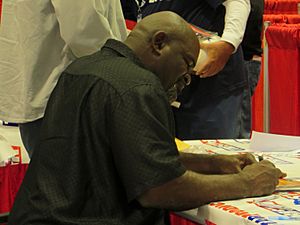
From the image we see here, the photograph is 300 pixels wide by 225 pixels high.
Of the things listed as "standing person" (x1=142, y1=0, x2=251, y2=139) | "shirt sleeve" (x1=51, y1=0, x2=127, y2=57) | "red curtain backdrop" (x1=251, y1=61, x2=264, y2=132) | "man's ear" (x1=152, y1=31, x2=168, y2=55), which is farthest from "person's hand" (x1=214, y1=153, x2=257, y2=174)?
"red curtain backdrop" (x1=251, y1=61, x2=264, y2=132)

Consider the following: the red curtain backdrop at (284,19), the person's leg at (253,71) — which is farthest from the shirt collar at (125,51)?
the red curtain backdrop at (284,19)

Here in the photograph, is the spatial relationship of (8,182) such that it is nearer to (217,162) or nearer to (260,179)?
(217,162)

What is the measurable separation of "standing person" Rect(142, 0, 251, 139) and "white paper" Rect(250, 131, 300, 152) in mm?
357

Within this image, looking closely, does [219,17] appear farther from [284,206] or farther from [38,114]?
[284,206]

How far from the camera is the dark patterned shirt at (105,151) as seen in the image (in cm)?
145

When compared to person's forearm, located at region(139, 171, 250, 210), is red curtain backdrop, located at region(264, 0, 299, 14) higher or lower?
lower

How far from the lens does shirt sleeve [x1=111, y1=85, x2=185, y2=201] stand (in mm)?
1438

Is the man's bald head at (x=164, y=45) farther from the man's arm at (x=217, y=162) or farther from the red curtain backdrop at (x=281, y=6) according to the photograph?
the red curtain backdrop at (x=281, y=6)

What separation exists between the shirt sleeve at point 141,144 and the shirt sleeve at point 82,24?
2.51 feet

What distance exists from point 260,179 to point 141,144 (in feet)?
1.19

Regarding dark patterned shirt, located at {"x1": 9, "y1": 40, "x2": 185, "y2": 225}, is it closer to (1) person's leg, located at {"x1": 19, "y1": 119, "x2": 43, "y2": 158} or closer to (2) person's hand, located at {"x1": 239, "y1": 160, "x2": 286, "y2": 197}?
(2) person's hand, located at {"x1": 239, "y1": 160, "x2": 286, "y2": 197}

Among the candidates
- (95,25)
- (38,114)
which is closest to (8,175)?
(38,114)


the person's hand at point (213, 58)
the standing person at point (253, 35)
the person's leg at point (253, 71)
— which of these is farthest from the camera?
the person's leg at point (253, 71)

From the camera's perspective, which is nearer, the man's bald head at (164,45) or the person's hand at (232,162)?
the man's bald head at (164,45)
